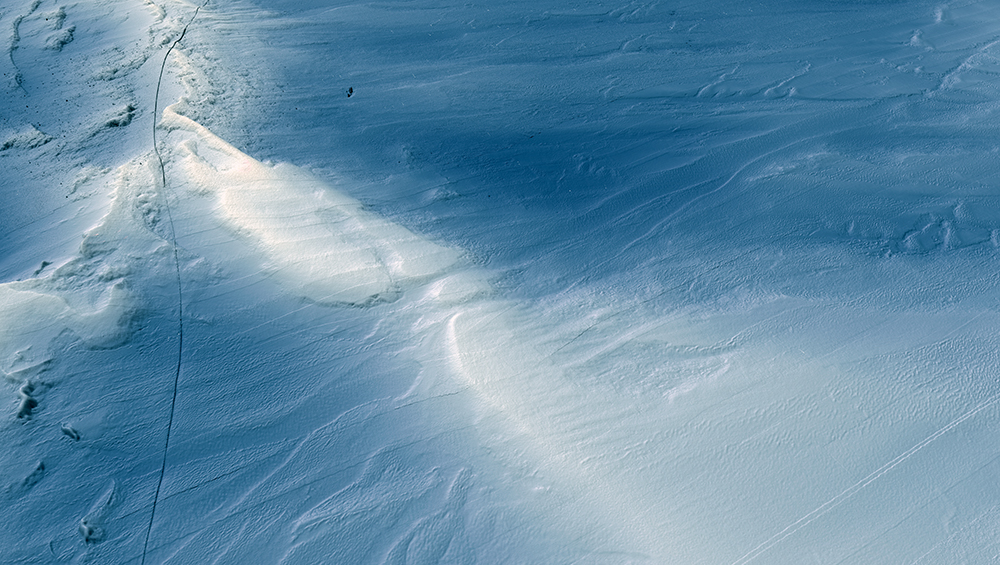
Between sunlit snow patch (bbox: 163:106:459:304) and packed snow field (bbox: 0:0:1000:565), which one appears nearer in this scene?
packed snow field (bbox: 0:0:1000:565)

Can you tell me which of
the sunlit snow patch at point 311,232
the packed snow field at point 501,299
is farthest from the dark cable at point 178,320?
the sunlit snow patch at point 311,232

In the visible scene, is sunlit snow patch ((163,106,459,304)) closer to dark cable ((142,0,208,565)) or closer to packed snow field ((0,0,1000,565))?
packed snow field ((0,0,1000,565))

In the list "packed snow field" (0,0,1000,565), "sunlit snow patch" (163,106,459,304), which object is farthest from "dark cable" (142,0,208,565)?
"sunlit snow patch" (163,106,459,304)

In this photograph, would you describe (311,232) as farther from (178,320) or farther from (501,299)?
(501,299)

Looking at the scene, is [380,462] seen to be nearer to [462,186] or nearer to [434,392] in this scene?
[434,392]

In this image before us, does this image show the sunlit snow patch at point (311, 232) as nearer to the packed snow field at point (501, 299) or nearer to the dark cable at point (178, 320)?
the packed snow field at point (501, 299)
